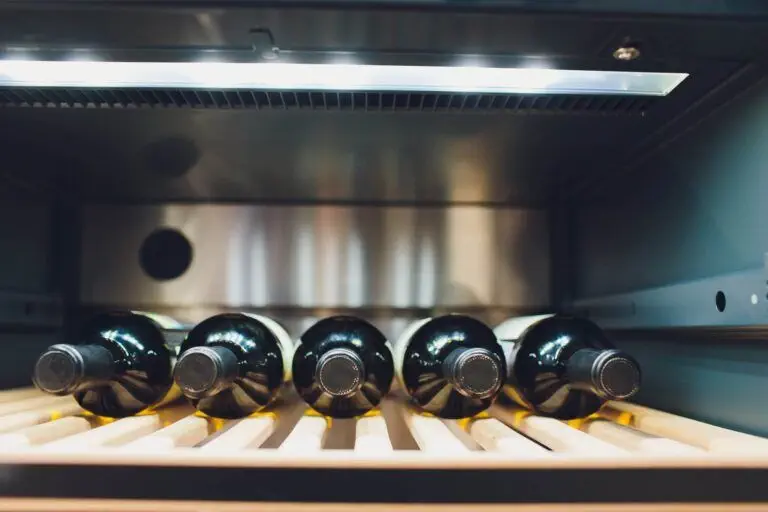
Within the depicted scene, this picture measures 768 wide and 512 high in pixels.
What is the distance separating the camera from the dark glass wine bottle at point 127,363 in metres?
0.63

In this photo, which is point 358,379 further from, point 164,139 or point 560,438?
point 164,139

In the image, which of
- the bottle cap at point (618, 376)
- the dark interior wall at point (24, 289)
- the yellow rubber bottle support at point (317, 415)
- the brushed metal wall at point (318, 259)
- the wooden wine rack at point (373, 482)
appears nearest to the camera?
the wooden wine rack at point (373, 482)

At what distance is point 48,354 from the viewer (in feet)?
1.79

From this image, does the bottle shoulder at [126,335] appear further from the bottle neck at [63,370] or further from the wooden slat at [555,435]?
the wooden slat at [555,435]

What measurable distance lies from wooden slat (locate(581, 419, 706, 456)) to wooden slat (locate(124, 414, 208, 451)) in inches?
14.0

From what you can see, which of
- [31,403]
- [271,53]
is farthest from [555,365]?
[31,403]

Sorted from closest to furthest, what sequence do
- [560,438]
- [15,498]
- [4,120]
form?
[15,498] < [560,438] < [4,120]

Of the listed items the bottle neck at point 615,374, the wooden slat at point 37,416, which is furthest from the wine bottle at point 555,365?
the wooden slat at point 37,416

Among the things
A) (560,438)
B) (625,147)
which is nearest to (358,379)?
Result: (560,438)

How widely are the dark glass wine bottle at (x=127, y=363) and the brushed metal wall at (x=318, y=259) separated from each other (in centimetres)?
23

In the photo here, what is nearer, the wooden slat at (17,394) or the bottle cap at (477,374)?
the bottle cap at (477,374)

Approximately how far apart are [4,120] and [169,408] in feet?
1.18

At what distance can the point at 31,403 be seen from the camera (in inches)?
27.6

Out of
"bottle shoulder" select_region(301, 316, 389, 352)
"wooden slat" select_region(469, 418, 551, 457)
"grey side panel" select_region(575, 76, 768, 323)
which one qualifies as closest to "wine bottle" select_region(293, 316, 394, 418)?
"bottle shoulder" select_region(301, 316, 389, 352)
